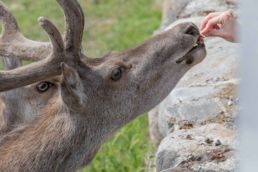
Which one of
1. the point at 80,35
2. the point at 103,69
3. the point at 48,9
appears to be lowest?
the point at 48,9

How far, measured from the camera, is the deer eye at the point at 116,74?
3.84 m

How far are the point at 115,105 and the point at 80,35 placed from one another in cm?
49

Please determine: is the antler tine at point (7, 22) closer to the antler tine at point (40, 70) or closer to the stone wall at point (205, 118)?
the antler tine at point (40, 70)

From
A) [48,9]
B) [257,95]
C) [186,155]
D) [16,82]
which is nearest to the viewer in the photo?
[257,95]

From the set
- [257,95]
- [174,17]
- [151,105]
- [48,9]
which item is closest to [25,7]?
[48,9]

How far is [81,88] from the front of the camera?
3623mm

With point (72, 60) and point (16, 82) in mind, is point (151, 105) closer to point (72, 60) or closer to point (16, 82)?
point (72, 60)

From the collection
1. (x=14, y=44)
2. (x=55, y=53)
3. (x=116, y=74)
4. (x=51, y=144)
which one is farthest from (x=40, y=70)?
(x=14, y=44)

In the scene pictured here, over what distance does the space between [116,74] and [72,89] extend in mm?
432

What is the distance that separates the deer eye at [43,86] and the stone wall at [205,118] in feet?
2.66

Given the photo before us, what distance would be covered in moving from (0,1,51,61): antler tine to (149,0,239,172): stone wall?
99 centimetres

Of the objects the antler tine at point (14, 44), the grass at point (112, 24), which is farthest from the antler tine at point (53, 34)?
the grass at point (112, 24)

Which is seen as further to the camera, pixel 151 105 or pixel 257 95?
pixel 151 105

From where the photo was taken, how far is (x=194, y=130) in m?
4.01
